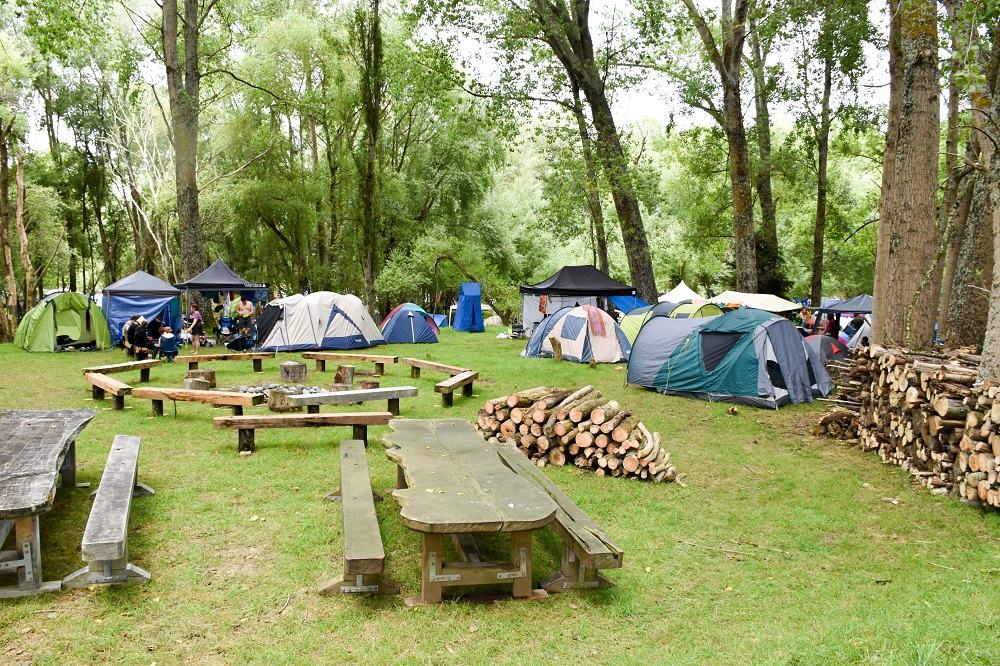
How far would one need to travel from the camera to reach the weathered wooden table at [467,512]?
359 cm

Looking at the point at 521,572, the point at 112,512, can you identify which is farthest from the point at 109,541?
the point at 521,572

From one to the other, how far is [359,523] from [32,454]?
7.15 feet

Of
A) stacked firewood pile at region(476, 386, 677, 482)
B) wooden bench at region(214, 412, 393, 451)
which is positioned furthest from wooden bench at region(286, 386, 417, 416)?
stacked firewood pile at region(476, 386, 677, 482)

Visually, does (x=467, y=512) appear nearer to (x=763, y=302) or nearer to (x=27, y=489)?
(x=27, y=489)

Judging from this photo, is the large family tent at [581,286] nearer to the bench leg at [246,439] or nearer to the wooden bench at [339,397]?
the wooden bench at [339,397]

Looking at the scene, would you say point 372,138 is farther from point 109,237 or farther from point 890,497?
point 109,237

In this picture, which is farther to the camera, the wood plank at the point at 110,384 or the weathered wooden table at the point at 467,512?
the wood plank at the point at 110,384

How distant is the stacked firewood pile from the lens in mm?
6699

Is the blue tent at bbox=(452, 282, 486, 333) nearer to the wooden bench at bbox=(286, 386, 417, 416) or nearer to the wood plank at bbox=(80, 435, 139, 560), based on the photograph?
the wooden bench at bbox=(286, 386, 417, 416)

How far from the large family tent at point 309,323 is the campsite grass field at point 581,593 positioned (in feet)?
31.5

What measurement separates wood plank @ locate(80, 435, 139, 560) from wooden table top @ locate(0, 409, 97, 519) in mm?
305

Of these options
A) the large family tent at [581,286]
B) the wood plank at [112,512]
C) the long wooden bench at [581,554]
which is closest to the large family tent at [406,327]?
the large family tent at [581,286]

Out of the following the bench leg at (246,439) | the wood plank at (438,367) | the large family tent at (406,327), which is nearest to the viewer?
the bench leg at (246,439)

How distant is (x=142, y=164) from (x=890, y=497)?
1353 inches
